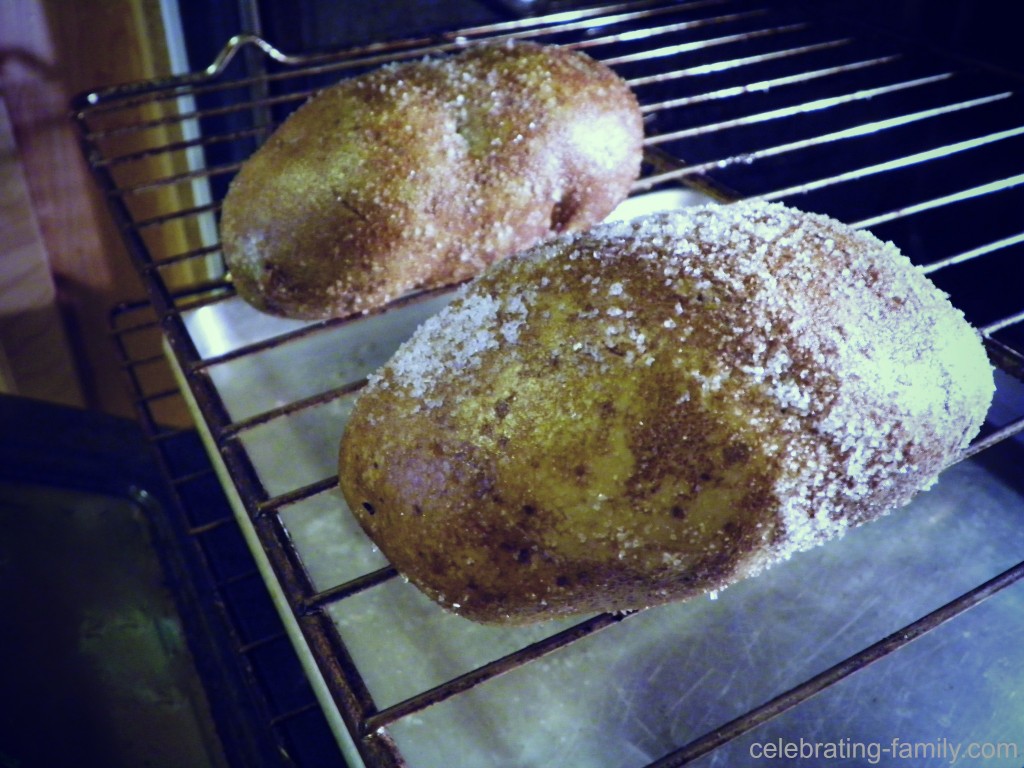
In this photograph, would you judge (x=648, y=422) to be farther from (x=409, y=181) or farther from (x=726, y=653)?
(x=409, y=181)

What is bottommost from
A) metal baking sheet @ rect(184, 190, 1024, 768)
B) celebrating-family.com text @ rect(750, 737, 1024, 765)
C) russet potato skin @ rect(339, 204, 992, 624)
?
celebrating-family.com text @ rect(750, 737, 1024, 765)

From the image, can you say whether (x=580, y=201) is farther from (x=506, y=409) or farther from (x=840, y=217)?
(x=506, y=409)

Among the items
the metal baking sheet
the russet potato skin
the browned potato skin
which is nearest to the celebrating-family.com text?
the metal baking sheet

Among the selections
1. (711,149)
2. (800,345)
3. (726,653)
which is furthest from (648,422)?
(711,149)

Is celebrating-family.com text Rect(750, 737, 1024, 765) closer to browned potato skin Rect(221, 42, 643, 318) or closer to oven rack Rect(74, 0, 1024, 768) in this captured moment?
oven rack Rect(74, 0, 1024, 768)

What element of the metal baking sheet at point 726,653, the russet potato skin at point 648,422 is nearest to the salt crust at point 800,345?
the russet potato skin at point 648,422
